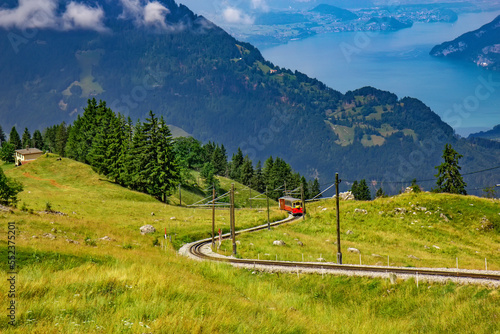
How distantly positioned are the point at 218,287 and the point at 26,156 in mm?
116843

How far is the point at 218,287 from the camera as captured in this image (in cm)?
2455

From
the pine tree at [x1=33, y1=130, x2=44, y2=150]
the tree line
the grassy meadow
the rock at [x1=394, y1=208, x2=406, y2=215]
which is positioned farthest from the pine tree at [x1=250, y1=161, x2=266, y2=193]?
the grassy meadow

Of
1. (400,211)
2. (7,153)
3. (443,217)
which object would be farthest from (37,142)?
(443,217)

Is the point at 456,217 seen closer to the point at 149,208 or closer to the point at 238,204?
the point at 149,208

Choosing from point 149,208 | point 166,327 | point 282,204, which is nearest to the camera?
point 166,327

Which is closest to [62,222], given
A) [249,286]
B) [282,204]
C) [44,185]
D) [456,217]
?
[249,286]

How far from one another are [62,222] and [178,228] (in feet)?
63.2

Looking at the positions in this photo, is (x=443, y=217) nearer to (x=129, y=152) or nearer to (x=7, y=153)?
(x=129, y=152)

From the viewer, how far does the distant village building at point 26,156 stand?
12375cm

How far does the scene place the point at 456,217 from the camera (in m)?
67.6

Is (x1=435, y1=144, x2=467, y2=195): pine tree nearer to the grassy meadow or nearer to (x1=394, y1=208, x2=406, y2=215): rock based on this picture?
(x1=394, y1=208, x2=406, y2=215): rock

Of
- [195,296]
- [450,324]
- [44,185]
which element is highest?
[44,185]

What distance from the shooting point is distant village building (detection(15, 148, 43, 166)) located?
406ft

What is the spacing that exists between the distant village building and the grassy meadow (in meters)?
64.9
